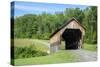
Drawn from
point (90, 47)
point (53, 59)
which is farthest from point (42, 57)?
point (90, 47)

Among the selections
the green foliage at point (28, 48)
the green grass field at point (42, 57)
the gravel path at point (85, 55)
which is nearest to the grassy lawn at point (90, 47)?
the gravel path at point (85, 55)

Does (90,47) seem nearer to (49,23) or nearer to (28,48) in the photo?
(49,23)

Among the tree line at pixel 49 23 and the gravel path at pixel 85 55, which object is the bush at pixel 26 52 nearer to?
the tree line at pixel 49 23

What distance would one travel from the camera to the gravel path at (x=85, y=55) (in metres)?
2.74

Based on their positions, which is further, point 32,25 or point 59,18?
point 59,18

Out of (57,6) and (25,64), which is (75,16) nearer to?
(57,6)

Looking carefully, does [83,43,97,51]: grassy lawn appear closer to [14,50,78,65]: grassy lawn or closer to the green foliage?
[14,50,78,65]: grassy lawn

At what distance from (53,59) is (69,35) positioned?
→ 0.41 meters

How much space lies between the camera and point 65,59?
264 cm

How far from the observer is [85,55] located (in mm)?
2793
